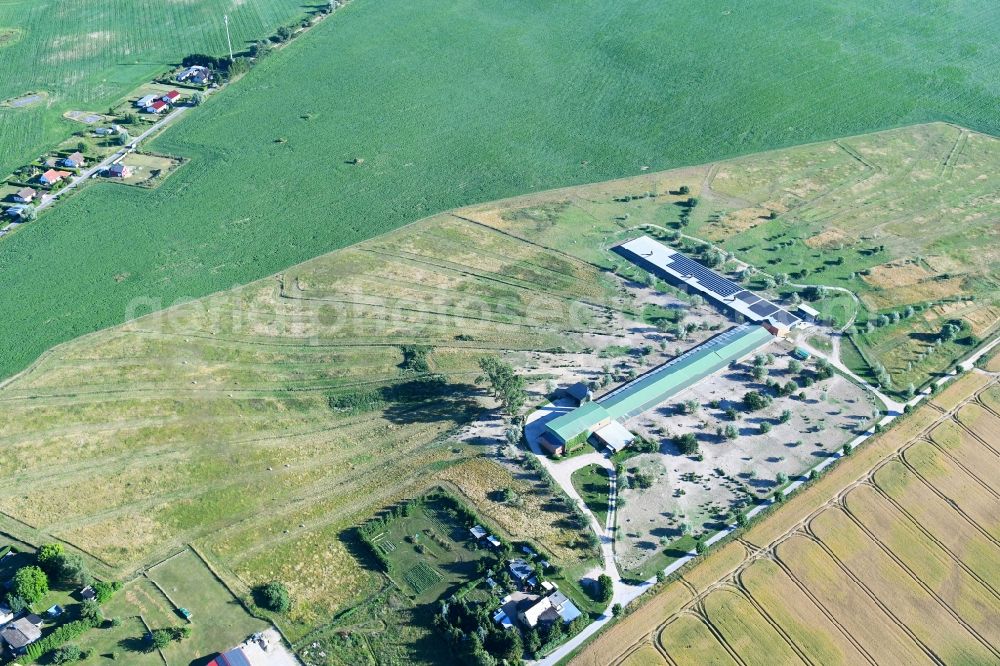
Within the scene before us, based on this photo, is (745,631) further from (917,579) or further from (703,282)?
(703,282)

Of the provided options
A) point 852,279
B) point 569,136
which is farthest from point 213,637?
point 569,136

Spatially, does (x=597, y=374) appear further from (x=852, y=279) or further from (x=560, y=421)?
(x=852, y=279)

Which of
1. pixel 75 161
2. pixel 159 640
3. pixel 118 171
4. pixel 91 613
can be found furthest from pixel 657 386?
pixel 75 161

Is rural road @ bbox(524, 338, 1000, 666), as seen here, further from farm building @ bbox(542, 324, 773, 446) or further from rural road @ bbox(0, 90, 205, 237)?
rural road @ bbox(0, 90, 205, 237)

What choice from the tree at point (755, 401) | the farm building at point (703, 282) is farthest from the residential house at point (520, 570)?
the farm building at point (703, 282)

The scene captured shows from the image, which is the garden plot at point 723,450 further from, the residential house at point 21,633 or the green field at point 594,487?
the residential house at point 21,633

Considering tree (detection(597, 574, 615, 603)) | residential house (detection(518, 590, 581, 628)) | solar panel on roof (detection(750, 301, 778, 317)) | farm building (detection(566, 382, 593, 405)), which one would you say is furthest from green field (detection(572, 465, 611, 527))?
solar panel on roof (detection(750, 301, 778, 317))
